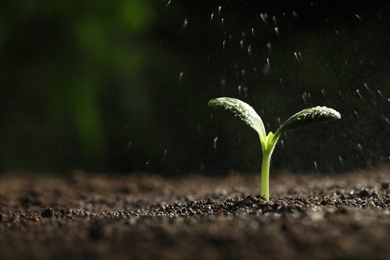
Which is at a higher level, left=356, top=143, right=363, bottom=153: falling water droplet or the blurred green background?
the blurred green background

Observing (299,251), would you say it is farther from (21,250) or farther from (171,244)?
(21,250)

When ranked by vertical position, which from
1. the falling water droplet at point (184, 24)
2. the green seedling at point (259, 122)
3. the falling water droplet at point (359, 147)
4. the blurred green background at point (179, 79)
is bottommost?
the green seedling at point (259, 122)

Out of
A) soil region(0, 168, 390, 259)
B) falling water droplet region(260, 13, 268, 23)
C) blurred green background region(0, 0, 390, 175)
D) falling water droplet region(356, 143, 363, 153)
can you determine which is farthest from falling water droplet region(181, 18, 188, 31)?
soil region(0, 168, 390, 259)

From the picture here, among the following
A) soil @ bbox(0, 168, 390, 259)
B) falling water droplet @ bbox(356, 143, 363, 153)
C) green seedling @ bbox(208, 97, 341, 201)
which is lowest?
soil @ bbox(0, 168, 390, 259)

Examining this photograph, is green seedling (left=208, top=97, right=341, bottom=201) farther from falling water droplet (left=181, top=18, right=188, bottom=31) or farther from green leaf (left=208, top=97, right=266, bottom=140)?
falling water droplet (left=181, top=18, right=188, bottom=31)

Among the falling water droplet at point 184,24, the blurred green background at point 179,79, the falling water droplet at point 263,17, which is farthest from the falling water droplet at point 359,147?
the falling water droplet at point 184,24

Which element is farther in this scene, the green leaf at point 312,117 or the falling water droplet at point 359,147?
the falling water droplet at point 359,147

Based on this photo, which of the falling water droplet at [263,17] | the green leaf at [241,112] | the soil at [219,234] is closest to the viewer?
the soil at [219,234]

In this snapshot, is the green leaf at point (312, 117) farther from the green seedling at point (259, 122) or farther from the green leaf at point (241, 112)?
the green leaf at point (241, 112)

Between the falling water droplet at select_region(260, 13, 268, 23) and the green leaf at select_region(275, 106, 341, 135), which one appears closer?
the green leaf at select_region(275, 106, 341, 135)

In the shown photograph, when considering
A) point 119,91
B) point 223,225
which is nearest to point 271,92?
point 119,91
